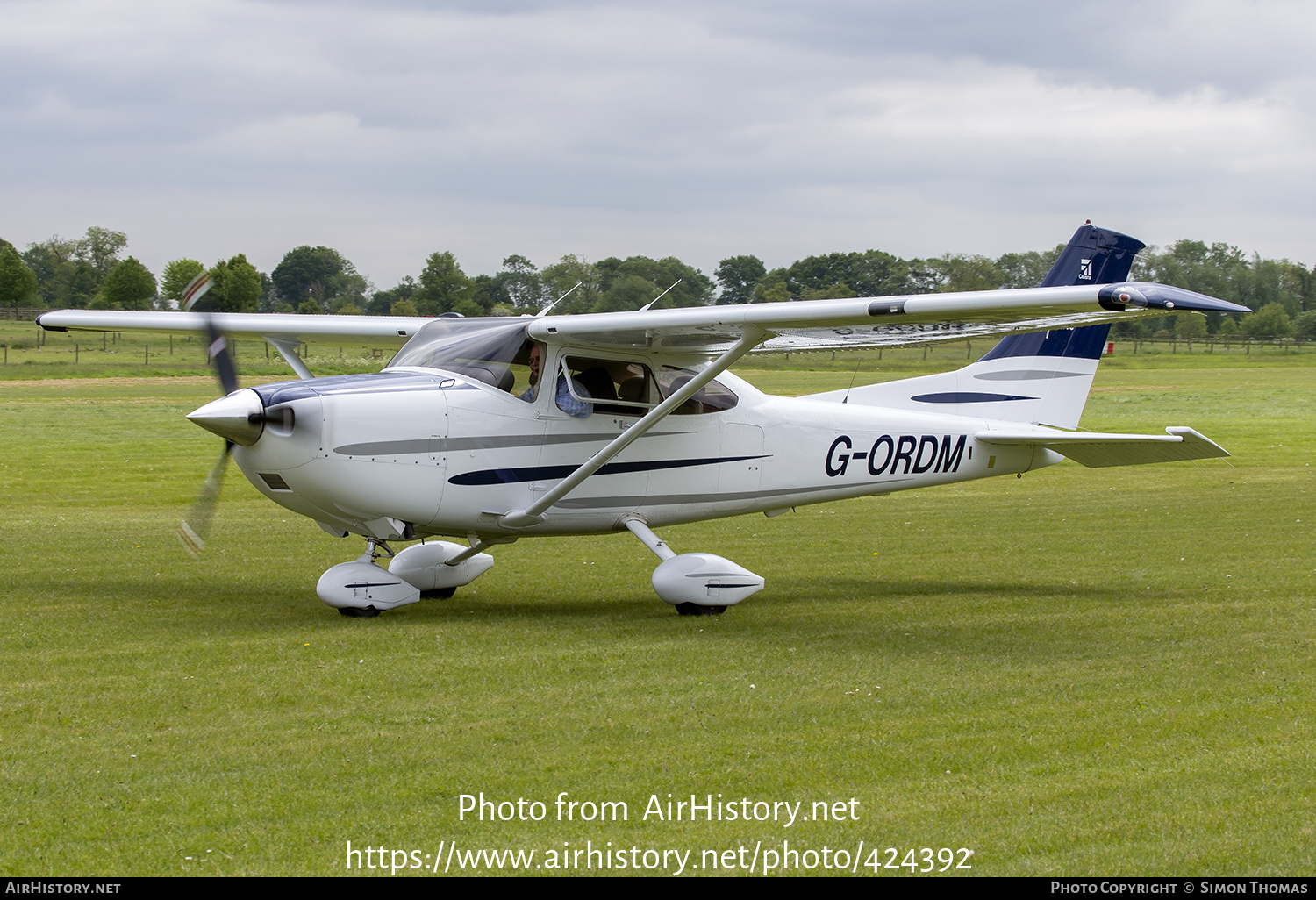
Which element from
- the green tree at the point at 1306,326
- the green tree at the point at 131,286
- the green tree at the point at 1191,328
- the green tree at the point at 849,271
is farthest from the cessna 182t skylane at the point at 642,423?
the green tree at the point at 1306,326

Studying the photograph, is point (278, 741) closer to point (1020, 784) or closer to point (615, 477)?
point (1020, 784)

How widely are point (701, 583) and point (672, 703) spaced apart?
3.00 m

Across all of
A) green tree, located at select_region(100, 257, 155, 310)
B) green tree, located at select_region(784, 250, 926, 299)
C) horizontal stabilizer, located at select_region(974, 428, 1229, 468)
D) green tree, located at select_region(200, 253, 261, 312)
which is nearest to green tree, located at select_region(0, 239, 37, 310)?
green tree, located at select_region(100, 257, 155, 310)

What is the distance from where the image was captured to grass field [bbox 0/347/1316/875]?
514 cm

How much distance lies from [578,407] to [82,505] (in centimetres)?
1175

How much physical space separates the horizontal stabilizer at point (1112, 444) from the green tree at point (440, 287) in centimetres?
3368

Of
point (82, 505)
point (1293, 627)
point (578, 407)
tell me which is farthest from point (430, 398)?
point (82, 505)

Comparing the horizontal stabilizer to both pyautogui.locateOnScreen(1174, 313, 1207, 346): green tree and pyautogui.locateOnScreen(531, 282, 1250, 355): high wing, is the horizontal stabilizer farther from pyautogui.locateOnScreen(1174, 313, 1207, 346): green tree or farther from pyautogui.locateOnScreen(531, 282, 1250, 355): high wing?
pyautogui.locateOnScreen(1174, 313, 1207, 346): green tree

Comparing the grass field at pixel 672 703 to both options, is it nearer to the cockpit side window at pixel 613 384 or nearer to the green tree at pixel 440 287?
the cockpit side window at pixel 613 384

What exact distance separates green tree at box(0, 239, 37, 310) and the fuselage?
7678 centimetres

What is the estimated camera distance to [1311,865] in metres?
4.77

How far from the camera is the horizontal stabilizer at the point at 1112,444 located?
1091 centimetres

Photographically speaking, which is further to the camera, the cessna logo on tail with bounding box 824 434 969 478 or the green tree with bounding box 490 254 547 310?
the green tree with bounding box 490 254 547 310

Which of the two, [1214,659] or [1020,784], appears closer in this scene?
[1020,784]
